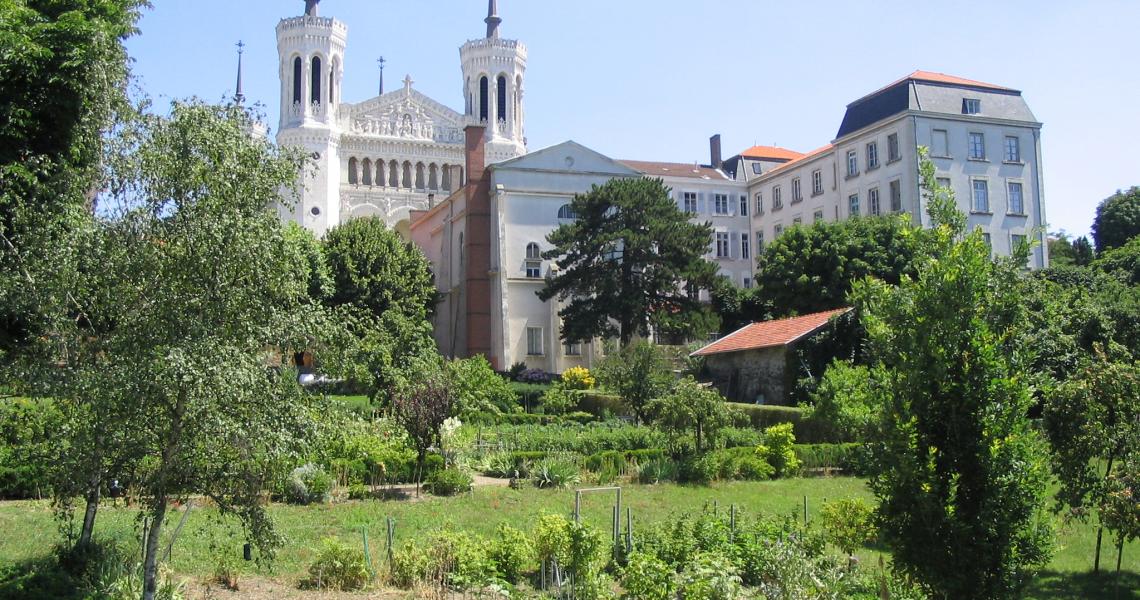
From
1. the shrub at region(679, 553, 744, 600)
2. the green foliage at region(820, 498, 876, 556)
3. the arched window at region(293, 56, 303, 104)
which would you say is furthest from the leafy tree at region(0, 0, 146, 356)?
the arched window at region(293, 56, 303, 104)

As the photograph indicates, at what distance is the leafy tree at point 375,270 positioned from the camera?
50406mm

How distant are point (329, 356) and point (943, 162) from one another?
153 ft

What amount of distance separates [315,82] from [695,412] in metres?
64.4

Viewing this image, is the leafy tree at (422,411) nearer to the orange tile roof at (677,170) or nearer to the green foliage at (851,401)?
the green foliage at (851,401)

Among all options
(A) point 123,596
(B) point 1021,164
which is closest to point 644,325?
(B) point 1021,164

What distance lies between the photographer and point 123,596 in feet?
33.7

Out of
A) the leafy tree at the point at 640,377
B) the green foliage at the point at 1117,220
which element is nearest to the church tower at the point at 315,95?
the leafy tree at the point at 640,377

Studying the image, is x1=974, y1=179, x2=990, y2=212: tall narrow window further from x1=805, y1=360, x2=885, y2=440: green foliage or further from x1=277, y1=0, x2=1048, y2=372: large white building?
x1=805, y1=360, x2=885, y2=440: green foliage

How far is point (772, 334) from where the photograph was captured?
3375 centimetres

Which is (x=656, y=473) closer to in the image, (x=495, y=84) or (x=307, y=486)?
(x=307, y=486)

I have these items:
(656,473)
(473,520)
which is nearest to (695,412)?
(656,473)

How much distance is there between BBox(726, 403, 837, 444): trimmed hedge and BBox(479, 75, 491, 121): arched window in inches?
2513

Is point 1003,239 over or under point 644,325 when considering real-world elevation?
over

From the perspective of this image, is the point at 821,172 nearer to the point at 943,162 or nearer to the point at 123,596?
the point at 943,162
